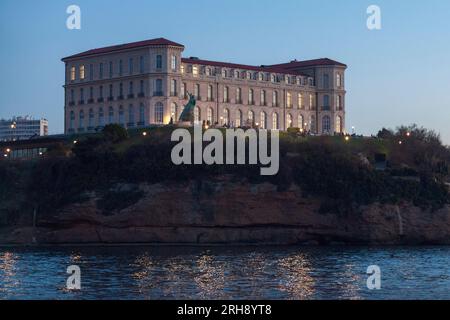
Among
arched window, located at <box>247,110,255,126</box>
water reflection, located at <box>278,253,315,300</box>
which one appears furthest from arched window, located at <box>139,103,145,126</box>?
water reflection, located at <box>278,253,315,300</box>

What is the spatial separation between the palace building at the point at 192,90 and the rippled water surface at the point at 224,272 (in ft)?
137

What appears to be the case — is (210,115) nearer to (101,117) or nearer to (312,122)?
(101,117)

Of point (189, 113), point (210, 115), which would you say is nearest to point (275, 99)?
point (210, 115)

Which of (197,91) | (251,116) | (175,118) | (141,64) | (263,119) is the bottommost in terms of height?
(175,118)

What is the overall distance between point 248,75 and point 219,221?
5026 centimetres

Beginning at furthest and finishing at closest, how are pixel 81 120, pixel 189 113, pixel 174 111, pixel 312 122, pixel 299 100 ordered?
pixel 312 122
pixel 299 100
pixel 81 120
pixel 174 111
pixel 189 113

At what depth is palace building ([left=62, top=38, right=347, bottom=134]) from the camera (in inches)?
6097

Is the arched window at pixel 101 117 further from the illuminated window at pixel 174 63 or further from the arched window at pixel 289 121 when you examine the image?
the arched window at pixel 289 121

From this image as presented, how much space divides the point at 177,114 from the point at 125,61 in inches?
413

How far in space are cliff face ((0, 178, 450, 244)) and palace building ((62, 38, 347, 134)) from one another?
1209 inches

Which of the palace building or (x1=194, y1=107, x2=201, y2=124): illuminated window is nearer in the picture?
the palace building

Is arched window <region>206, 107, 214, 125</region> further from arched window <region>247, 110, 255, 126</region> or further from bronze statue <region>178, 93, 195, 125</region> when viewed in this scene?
bronze statue <region>178, 93, 195, 125</region>

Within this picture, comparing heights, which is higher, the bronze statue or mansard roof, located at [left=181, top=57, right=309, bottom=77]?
mansard roof, located at [left=181, top=57, right=309, bottom=77]

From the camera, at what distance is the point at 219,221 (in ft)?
407
